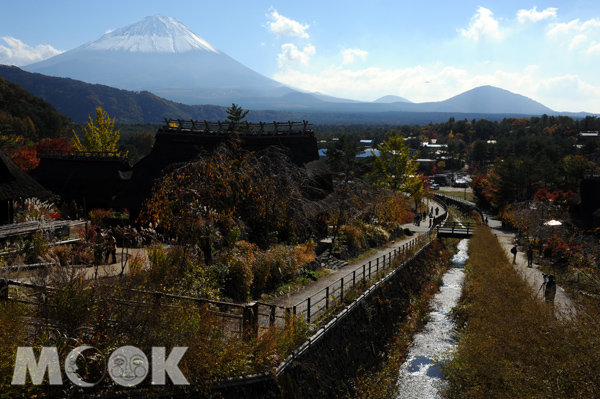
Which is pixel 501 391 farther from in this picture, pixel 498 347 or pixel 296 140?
pixel 296 140

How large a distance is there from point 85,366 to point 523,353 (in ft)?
32.8

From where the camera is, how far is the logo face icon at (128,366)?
24.2ft

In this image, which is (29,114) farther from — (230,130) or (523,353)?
(523,353)

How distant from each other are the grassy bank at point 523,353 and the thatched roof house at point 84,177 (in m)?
24.6

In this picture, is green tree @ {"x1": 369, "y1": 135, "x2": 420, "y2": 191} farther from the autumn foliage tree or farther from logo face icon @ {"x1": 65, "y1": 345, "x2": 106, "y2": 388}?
logo face icon @ {"x1": 65, "y1": 345, "x2": 106, "y2": 388}

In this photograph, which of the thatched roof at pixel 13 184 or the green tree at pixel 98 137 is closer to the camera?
the thatched roof at pixel 13 184

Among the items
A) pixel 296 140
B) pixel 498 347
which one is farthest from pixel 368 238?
pixel 498 347

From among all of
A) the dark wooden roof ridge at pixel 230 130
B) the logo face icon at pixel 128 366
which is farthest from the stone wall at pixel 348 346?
the dark wooden roof ridge at pixel 230 130

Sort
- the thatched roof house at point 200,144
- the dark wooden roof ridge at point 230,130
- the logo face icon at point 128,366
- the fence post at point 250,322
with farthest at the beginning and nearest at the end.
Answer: the dark wooden roof ridge at point 230,130, the thatched roof house at point 200,144, the fence post at point 250,322, the logo face icon at point 128,366

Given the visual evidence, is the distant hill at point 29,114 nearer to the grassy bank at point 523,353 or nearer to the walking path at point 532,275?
the walking path at point 532,275

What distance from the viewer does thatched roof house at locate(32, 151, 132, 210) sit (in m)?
30.9

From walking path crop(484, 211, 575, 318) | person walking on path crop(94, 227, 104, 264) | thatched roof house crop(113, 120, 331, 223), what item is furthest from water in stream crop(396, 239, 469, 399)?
person walking on path crop(94, 227, 104, 264)

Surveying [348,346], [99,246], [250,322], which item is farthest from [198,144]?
[250,322]

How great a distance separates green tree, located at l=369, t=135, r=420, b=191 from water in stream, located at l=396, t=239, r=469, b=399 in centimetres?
2514
